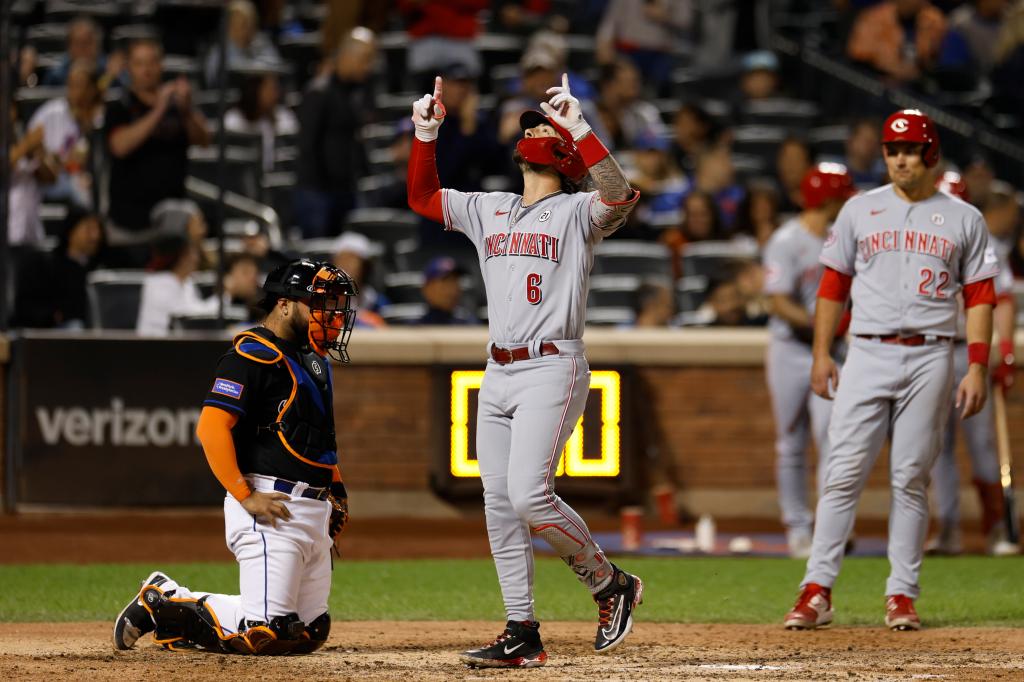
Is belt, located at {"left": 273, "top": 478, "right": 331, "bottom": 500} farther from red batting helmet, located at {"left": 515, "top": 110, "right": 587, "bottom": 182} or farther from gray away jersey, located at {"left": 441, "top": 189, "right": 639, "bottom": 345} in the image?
red batting helmet, located at {"left": 515, "top": 110, "right": 587, "bottom": 182}

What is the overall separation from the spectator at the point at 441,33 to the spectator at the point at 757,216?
3018 mm

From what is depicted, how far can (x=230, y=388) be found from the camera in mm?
5781

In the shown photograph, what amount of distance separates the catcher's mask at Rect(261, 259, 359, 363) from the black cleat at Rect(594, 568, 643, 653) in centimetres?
123

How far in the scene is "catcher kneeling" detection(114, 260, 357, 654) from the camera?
5.77 metres

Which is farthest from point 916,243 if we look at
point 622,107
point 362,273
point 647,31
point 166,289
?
point 647,31

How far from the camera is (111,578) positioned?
28.7 ft

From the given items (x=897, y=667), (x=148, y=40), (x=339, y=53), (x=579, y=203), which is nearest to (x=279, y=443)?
(x=579, y=203)

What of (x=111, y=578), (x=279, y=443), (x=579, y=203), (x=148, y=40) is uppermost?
(x=148, y=40)

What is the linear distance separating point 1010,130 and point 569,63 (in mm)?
4406

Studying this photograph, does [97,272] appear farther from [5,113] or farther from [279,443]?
[279,443]

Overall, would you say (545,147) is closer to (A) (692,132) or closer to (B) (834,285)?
(B) (834,285)

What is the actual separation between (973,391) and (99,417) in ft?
20.4

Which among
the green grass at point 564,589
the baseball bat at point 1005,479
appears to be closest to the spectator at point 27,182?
the green grass at point 564,589

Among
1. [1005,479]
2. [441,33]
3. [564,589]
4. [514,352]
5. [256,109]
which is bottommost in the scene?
[564,589]
